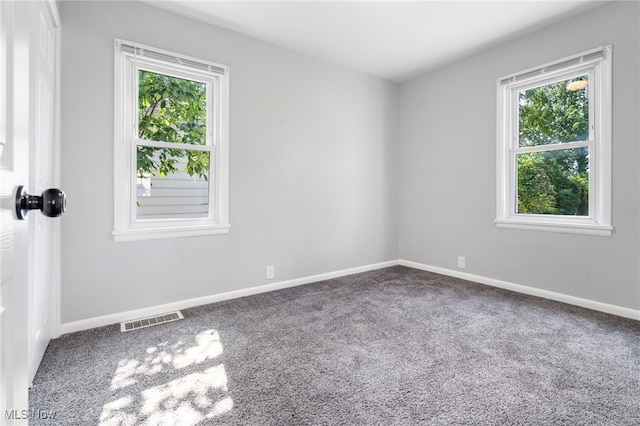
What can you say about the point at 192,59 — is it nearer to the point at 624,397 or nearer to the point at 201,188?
the point at 201,188

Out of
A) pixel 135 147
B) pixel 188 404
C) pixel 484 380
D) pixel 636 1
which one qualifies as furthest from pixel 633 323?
pixel 135 147

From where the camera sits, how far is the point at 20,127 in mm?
696

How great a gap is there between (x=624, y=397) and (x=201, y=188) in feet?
10.4

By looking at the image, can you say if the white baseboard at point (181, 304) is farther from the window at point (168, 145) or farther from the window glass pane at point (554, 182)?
the window glass pane at point (554, 182)

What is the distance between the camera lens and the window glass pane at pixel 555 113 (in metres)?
2.90

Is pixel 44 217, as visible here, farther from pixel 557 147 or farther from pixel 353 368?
pixel 557 147

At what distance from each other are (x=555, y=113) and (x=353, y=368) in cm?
306

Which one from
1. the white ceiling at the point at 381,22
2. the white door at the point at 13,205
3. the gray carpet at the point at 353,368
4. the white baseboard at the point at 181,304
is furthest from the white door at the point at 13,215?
the white ceiling at the point at 381,22

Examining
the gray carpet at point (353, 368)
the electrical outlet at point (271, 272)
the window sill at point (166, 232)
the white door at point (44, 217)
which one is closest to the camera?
the gray carpet at point (353, 368)

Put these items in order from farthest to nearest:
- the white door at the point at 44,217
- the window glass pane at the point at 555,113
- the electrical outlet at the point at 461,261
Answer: the electrical outlet at the point at 461,261 → the window glass pane at the point at 555,113 → the white door at the point at 44,217

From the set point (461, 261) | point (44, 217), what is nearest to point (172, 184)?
point (44, 217)

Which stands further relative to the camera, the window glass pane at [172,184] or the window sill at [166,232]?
the window glass pane at [172,184]

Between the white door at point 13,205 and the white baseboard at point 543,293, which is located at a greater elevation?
the white door at point 13,205

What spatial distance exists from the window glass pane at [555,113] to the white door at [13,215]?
377cm
